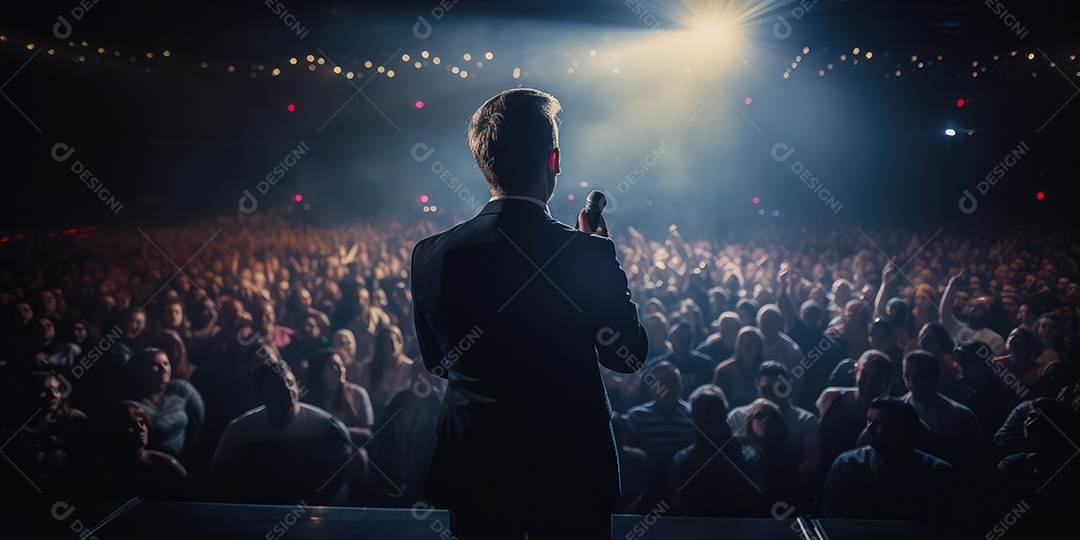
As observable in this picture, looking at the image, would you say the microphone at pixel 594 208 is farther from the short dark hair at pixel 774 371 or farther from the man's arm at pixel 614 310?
the short dark hair at pixel 774 371

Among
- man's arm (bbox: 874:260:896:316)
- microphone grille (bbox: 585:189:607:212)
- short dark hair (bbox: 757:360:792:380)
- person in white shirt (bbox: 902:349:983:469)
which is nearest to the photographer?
microphone grille (bbox: 585:189:607:212)

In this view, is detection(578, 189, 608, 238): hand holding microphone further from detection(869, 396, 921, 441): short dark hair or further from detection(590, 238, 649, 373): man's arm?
detection(869, 396, 921, 441): short dark hair

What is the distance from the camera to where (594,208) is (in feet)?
4.24

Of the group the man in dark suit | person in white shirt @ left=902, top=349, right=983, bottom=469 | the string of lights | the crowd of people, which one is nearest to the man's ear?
the man in dark suit

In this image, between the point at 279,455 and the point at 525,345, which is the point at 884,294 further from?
the point at 525,345

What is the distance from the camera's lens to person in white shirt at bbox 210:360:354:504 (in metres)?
2.89

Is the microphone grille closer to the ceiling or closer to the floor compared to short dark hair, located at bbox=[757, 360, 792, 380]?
closer to the ceiling

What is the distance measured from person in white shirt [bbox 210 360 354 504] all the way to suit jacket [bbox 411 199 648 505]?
2052 mm

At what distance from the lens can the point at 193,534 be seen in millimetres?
1872

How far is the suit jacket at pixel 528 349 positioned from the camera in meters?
1.02

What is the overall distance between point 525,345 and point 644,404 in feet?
7.36

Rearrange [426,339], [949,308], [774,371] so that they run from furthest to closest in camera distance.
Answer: [949,308]
[774,371]
[426,339]

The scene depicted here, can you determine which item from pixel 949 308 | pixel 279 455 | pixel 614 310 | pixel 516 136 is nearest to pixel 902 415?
pixel 614 310

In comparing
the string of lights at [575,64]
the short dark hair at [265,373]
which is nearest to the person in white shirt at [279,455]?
the short dark hair at [265,373]
